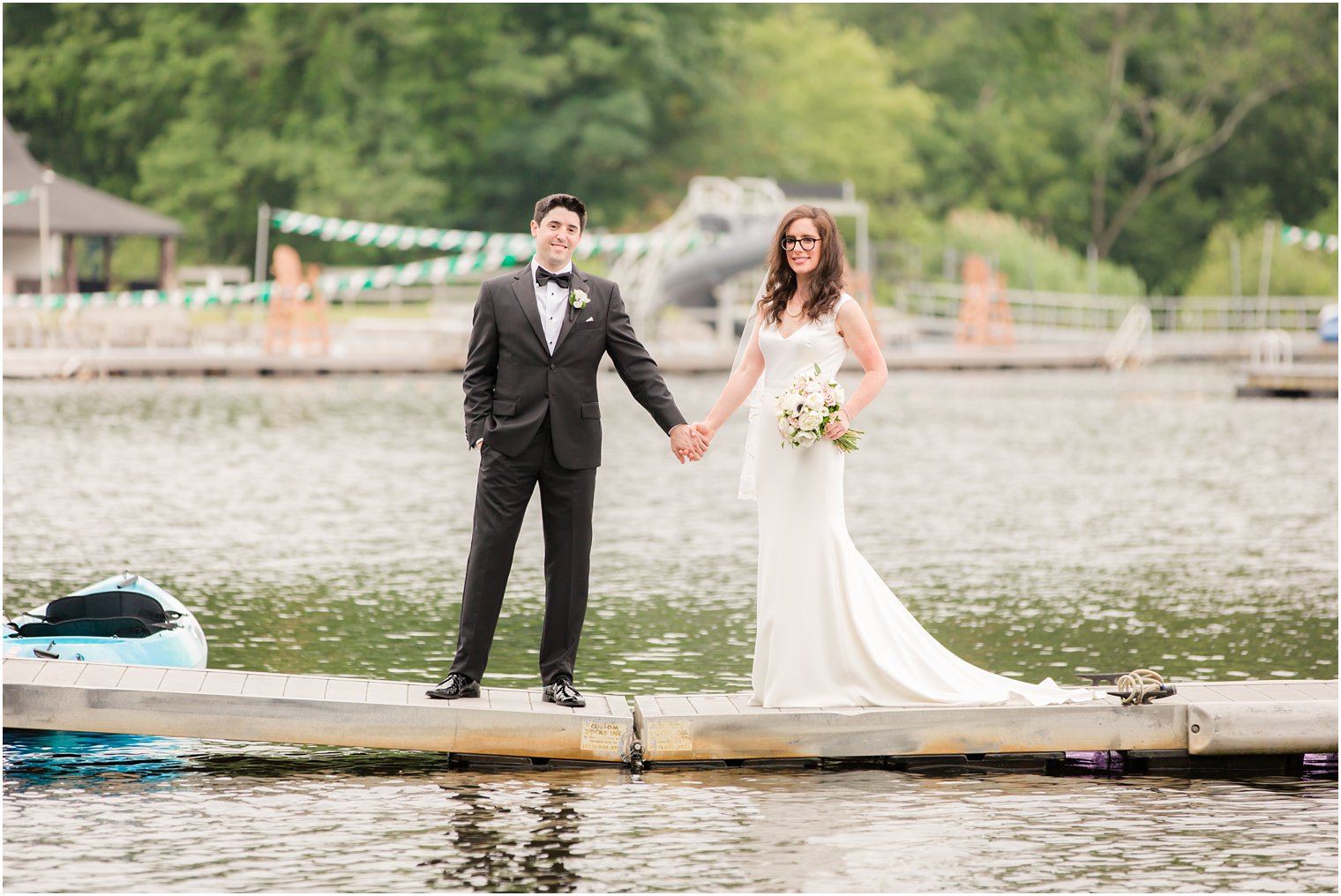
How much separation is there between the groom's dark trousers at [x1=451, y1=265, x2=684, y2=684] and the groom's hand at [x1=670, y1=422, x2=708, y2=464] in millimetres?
102

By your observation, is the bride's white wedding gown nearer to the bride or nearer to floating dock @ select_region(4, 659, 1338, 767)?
the bride

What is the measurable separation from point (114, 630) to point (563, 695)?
8.33 feet

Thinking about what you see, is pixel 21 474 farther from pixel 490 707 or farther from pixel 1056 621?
pixel 490 707

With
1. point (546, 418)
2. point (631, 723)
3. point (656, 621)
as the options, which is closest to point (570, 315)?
point (546, 418)

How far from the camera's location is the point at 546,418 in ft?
25.7

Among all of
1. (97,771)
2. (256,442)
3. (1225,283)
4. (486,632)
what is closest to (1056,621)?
(486,632)

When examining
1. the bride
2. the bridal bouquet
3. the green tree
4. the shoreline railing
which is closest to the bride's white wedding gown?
the bride

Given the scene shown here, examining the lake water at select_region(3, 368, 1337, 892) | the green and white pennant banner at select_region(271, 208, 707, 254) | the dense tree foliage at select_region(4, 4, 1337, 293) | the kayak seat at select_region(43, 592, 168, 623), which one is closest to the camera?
the lake water at select_region(3, 368, 1337, 892)

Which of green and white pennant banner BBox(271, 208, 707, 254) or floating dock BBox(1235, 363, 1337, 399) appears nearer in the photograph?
floating dock BBox(1235, 363, 1337, 399)

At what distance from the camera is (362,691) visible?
812cm

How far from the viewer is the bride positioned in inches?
315

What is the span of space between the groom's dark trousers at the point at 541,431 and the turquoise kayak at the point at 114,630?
1855mm

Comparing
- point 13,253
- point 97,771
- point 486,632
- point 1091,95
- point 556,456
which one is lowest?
point 97,771

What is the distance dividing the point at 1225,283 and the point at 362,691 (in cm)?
5311
